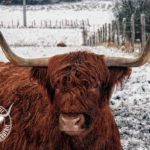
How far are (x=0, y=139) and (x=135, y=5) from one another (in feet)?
68.1

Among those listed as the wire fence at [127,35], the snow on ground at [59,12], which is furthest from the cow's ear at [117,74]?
the snow on ground at [59,12]

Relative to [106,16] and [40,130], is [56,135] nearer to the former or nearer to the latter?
[40,130]

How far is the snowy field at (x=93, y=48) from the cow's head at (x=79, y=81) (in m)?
1.99

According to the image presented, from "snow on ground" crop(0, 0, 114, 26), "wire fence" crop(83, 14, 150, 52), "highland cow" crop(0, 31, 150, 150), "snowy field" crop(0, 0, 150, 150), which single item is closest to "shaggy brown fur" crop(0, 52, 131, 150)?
"highland cow" crop(0, 31, 150, 150)

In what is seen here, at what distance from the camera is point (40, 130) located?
20.2 ft

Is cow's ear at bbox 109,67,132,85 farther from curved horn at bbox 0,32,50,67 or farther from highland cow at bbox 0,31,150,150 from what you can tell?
curved horn at bbox 0,32,50,67

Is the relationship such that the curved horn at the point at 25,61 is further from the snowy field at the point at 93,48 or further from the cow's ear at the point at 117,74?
the snowy field at the point at 93,48

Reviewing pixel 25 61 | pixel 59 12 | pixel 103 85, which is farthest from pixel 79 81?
pixel 59 12

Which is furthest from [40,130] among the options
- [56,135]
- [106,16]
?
[106,16]

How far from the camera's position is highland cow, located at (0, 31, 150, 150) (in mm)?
5395

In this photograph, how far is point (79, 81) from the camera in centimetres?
546

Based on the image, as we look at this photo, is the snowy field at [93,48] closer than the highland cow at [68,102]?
No

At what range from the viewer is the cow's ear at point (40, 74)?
5883 millimetres

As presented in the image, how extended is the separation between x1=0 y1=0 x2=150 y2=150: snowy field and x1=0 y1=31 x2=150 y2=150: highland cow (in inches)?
65.3
